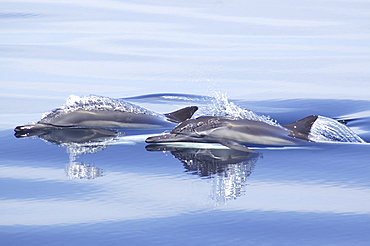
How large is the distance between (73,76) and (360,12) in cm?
1981

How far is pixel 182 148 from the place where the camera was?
413 inches

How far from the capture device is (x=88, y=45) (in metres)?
24.1

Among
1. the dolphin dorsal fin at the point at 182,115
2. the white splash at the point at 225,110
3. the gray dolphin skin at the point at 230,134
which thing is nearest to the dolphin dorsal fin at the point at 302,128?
the gray dolphin skin at the point at 230,134

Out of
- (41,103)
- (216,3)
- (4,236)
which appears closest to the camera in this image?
(4,236)

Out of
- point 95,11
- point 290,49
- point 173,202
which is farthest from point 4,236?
point 95,11

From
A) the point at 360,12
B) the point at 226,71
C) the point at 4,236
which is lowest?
the point at 4,236

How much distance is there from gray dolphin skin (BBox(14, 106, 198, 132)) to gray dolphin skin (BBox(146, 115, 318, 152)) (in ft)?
5.41

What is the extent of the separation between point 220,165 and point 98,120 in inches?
129

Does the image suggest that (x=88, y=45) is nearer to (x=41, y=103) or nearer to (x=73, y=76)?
(x=73, y=76)

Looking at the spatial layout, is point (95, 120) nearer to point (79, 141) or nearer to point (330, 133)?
point (79, 141)

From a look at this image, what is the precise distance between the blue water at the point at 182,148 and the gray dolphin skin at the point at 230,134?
0.60 ft

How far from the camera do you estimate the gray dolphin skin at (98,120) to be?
11922 mm

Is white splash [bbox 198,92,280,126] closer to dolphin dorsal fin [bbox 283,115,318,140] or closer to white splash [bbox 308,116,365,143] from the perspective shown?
white splash [bbox 308,116,365,143]

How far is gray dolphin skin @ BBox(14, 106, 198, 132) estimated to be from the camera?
11922 mm
